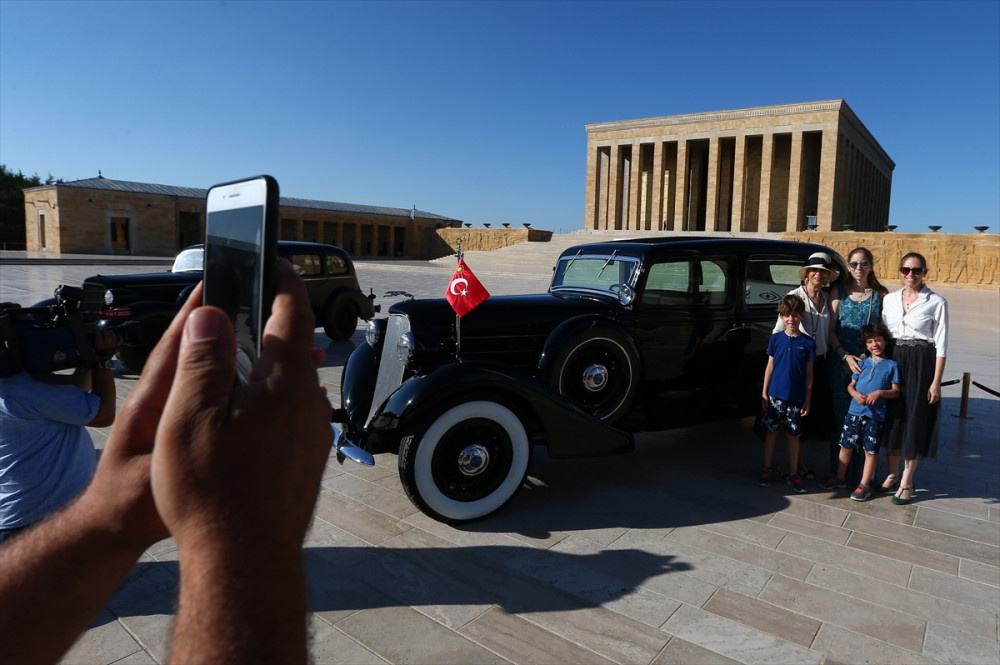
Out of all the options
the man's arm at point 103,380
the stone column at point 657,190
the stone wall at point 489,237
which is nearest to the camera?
the man's arm at point 103,380

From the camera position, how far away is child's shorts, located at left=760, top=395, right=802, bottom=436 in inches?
193

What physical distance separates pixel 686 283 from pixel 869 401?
1.71 metres

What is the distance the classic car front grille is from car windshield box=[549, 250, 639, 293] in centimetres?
184

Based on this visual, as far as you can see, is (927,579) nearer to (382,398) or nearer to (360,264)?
(382,398)

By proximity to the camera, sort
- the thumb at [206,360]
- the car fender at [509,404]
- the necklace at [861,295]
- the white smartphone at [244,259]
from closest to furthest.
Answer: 1. the thumb at [206,360]
2. the white smartphone at [244,259]
3. the car fender at [509,404]
4. the necklace at [861,295]

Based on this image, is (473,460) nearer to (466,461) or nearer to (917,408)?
(466,461)

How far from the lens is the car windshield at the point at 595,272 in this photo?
5.54 metres

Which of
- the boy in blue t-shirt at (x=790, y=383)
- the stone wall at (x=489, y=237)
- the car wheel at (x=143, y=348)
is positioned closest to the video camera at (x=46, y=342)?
the boy in blue t-shirt at (x=790, y=383)

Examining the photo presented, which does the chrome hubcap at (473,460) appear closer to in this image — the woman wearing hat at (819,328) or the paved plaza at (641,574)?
the paved plaza at (641,574)

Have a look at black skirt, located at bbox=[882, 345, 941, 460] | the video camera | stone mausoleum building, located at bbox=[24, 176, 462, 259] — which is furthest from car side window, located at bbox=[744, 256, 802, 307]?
stone mausoleum building, located at bbox=[24, 176, 462, 259]

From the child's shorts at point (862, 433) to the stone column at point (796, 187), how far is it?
124 ft

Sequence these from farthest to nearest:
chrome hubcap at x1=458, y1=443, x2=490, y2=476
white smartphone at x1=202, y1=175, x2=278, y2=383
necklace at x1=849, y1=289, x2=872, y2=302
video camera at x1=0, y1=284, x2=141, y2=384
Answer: necklace at x1=849, y1=289, x2=872, y2=302 → chrome hubcap at x1=458, y1=443, x2=490, y2=476 → video camera at x1=0, y1=284, x2=141, y2=384 → white smartphone at x1=202, y1=175, x2=278, y2=383

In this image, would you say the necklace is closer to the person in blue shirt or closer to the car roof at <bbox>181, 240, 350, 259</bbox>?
the person in blue shirt

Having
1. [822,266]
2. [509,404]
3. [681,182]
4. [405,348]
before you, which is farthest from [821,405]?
[681,182]
